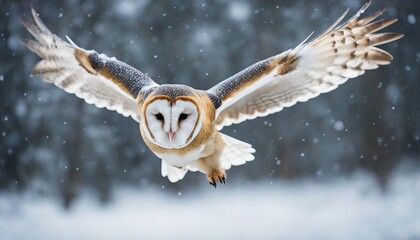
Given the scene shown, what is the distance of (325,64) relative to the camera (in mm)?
1924

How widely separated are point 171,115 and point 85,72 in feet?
2.20

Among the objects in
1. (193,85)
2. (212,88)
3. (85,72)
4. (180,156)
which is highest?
(193,85)

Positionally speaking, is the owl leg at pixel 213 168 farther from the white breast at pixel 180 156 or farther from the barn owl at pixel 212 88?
the white breast at pixel 180 156

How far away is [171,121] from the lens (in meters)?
1.45

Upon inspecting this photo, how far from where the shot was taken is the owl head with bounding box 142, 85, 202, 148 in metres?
1.43

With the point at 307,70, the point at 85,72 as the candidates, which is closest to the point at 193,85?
the point at 85,72

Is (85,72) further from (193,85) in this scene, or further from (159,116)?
(193,85)

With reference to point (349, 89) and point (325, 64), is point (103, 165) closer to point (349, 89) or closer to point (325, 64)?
point (349, 89)

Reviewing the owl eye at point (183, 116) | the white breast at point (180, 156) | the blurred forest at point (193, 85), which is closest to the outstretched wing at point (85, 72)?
the white breast at point (180, 156)

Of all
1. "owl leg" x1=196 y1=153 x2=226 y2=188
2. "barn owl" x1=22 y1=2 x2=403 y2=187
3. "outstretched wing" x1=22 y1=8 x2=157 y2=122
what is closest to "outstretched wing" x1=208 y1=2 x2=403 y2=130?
"barn owl" x1=22 y1=2 x2=403 y2=187

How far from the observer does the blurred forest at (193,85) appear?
4164 millimetres

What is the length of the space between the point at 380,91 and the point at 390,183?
60cm

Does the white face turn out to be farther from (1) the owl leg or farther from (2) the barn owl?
(1) the owl leg

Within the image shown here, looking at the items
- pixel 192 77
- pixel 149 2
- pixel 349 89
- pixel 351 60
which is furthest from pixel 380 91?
pixel 351 60
